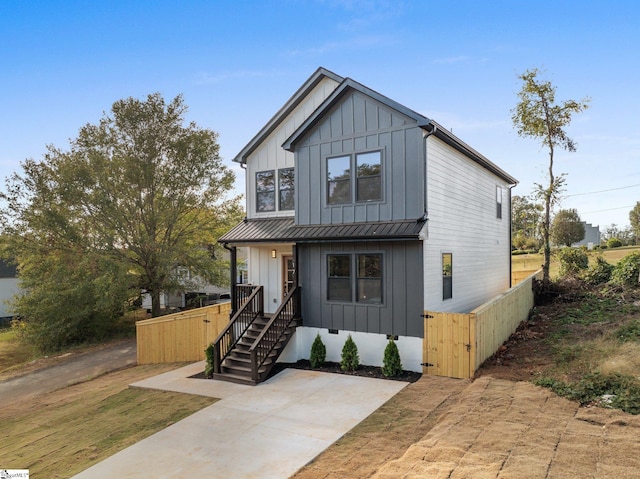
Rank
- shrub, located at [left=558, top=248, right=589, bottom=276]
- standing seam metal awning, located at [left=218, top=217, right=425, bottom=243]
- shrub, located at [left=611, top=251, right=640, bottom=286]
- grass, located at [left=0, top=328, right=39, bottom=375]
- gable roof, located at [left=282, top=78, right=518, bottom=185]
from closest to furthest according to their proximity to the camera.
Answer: standing seam metal awning, located at [left=218, top=217, right=425, bottom=243] → gable roof, located at [left=282, top=78, right=518, bottom=185] → shrub, located at [left=611, top=251, right=640, bottom=286] → grass, located at [left=0, top=328, right=39, bottom=375] → shrub, located at [left=558, top=248, right=589, bottom=276]

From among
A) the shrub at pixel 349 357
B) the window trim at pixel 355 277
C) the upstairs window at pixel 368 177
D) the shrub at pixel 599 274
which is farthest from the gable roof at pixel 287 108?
the shrub at pixel 599 274

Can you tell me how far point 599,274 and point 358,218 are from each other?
549 inches

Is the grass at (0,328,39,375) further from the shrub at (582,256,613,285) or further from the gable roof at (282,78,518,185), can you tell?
the shrub at (582,256,613,285)

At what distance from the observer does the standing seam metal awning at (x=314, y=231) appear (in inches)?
395

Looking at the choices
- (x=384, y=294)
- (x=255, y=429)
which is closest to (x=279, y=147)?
(x=384, y=294)

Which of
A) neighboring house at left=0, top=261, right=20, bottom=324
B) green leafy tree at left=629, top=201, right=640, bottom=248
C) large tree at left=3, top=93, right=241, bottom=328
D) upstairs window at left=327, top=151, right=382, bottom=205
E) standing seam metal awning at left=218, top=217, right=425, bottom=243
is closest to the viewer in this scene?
standing seam metal awning at left=218, top=217, right=425, bottom=243

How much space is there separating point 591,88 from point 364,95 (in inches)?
480

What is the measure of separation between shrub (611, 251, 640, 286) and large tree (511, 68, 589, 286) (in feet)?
8.56

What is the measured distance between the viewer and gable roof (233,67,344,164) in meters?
12.6

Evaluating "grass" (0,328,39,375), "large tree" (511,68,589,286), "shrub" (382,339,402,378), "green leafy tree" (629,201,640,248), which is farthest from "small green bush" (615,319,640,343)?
"green leafy tree" (629,201,640,248)

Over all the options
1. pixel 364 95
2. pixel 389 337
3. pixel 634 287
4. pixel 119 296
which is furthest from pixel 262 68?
pixel 634 287

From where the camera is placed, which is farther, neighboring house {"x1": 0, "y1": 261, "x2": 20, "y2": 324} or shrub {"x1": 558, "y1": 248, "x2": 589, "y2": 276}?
neighboring house {"x1": 0, "y1": 261, "x2": 20, "y2": 324}

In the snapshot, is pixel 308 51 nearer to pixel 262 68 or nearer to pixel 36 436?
pixel 262 68

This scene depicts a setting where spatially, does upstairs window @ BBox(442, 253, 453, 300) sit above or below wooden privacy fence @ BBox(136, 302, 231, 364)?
above
